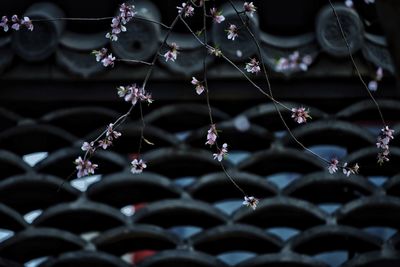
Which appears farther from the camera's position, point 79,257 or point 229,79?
point 229,79

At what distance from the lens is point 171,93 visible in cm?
959

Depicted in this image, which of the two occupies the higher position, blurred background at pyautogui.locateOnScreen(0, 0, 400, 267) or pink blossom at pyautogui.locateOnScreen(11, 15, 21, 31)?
blurred background at pyautogui.locateOnScreen(0, 0, 400, 267)

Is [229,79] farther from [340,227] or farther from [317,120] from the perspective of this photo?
[340,227]

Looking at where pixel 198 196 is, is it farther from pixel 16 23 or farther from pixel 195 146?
pixel 16 23

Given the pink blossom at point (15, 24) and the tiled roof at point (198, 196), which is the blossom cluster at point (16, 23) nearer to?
the pink blossom at point (15, 24)

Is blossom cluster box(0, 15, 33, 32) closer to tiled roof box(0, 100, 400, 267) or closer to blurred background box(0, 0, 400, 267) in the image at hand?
blurred background box(0, 0, 400, 267)

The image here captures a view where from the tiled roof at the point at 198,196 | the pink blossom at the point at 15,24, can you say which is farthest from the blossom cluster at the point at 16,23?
the tiled roof at the point at 198,196

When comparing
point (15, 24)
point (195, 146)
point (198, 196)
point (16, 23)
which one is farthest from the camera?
point (195, 146)

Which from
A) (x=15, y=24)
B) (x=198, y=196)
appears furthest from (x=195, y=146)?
(x=15, y=24)

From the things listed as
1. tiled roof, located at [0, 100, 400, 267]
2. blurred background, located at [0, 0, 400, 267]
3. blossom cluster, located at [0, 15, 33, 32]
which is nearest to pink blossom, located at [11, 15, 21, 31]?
blossom cluster, located at [0, 15, 33, 32]

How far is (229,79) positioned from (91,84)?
4.86 ft

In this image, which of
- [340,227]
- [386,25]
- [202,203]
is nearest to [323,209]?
[340,227]

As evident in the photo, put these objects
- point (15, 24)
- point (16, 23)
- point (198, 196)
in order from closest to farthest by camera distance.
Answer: point (15, 24)
point (16, 23)
point (198, 196)

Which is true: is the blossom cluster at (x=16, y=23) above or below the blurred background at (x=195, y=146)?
below
